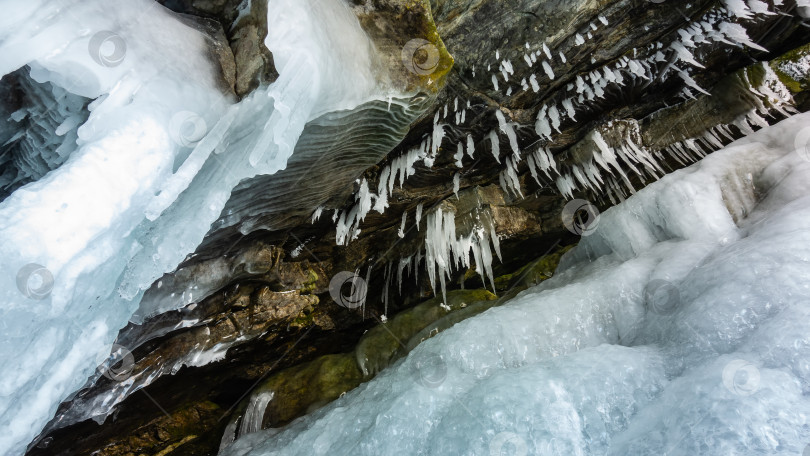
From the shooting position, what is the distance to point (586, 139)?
5148 mm

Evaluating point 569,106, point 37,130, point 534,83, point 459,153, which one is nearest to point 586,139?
point 569,106

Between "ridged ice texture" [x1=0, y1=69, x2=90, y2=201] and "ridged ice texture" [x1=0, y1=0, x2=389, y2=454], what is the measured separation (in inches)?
17.4

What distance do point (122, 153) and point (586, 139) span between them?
15.5 ft

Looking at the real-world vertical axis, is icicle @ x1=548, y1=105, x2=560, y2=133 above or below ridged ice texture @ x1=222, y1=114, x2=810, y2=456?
above

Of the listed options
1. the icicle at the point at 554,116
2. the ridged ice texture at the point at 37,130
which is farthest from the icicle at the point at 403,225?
the ridged ice texture at the point at 37,130

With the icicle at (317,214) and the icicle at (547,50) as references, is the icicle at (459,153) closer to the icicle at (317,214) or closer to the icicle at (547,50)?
the icicle at (547,50)

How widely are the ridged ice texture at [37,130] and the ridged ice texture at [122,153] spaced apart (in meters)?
0.44

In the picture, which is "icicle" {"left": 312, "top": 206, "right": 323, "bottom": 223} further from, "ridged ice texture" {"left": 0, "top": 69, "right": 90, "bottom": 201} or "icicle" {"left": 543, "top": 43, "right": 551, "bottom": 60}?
→ "icicle" {"left": 543, "top": 43, "right": 551, "bottom": 60}

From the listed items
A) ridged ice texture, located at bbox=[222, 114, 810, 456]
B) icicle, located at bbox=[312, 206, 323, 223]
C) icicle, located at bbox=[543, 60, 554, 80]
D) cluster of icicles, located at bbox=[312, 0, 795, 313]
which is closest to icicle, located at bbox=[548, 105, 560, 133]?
cluster of icicles, located at bbox=[312, 0, 795, 313]

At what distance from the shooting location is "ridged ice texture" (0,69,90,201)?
8.81 feet

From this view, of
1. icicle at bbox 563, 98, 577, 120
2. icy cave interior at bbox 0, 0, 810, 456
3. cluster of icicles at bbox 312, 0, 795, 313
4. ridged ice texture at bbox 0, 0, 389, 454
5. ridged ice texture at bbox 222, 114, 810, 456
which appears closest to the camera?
ridged ice texture at bbox 222, 114, 810, 456

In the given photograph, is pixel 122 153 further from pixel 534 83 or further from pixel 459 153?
pixel 534 83

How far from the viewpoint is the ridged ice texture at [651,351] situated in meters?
1.94

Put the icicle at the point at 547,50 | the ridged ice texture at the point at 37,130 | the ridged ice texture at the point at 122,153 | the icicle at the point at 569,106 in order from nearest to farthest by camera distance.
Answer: the ridged ice texture at the point at 122,153
the ridged ice texture at the point at 37,130
the icicle at the point at 547,50
the icicle at the point at 569,106
